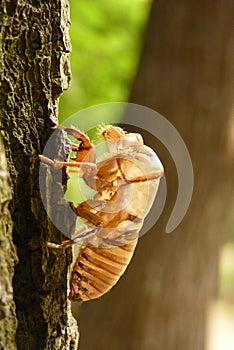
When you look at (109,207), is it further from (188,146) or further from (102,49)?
(102,49)

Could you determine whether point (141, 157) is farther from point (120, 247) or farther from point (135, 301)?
point (135, 301)

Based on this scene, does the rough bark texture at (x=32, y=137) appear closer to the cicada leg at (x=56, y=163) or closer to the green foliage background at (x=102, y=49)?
the cicada leg at (x=56, y=163)

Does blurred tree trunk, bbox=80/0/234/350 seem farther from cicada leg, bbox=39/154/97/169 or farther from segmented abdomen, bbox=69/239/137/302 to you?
cicada leg, bbox=39/154/97/169

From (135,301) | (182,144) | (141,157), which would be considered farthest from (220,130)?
(141,157)

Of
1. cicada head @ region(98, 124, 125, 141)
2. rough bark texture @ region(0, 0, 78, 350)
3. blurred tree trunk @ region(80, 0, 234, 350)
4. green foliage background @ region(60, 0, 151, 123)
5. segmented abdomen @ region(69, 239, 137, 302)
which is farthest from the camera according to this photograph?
green foliage background @ region(60, 0, 151, 123)

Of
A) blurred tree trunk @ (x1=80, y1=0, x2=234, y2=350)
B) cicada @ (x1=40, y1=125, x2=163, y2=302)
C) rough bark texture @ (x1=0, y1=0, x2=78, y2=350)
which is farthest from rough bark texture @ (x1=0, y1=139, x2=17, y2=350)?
blurred tree trunk @ (x1=80, y1=0, x2=234, y2=350)

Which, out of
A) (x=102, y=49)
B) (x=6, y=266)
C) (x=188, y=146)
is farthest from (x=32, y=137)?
(x=102, y=49)

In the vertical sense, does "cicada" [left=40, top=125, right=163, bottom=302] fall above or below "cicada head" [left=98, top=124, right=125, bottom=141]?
below
